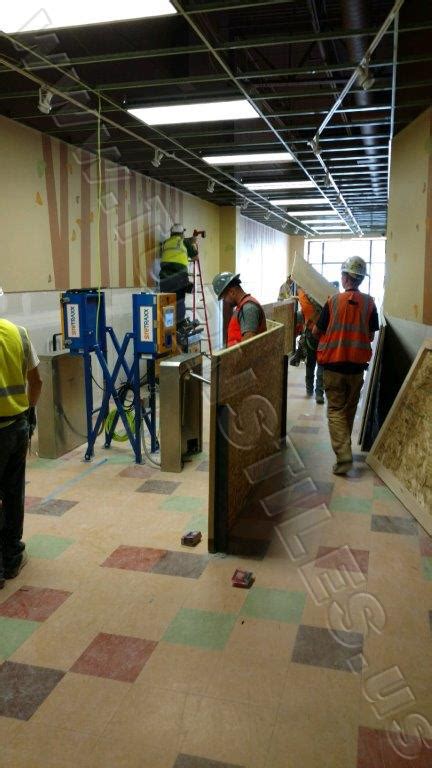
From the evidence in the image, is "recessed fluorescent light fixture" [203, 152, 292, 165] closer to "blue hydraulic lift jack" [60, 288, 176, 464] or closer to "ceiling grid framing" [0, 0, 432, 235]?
"ceiling grid framing" [0, 0, 432, 235]

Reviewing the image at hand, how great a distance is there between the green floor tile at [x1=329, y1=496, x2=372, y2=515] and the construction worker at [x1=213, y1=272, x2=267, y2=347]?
138 cm

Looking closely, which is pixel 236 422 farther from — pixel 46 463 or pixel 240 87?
pixel 240 87

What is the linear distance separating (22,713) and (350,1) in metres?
4.29

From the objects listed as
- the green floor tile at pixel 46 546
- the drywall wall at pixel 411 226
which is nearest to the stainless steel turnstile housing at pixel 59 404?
the green floor tile at pixel 46 546

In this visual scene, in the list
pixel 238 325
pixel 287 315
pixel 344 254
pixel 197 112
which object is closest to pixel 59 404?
pixel 238 325

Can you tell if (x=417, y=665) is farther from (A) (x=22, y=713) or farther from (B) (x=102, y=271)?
(B) (x=102, y=271)

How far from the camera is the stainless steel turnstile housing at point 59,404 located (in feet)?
16.4

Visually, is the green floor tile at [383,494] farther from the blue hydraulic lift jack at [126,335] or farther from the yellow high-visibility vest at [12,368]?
the yellow high-visibility vest at [12,368]

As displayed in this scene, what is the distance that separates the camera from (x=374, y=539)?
3.54 meters

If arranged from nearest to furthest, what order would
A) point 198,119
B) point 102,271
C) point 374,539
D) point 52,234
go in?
1. point 374,539
2. point 198,119
3. point 52,234
4. point 102,271

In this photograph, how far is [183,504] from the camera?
161 inches

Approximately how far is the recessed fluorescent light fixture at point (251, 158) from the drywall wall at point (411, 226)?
56.7 inches

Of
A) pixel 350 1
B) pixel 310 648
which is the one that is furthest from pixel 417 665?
pixel 350 1

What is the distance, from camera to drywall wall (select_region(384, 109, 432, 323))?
16.3ft
